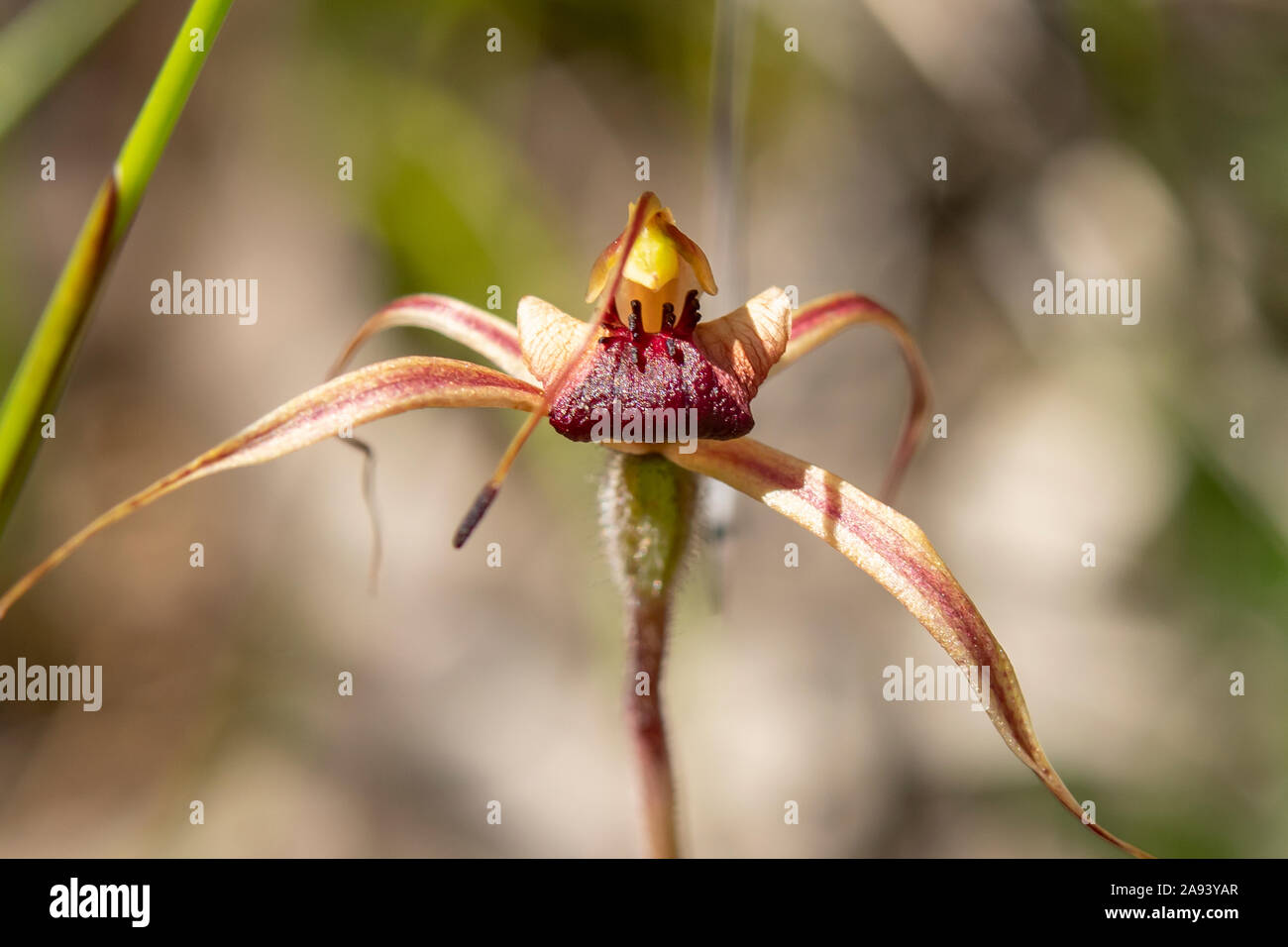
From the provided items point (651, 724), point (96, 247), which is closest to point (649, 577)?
point (651, 724)

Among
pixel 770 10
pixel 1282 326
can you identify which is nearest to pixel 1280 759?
pixel 1282 326

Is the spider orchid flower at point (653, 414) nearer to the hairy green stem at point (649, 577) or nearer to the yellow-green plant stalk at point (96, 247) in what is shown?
the hairy green stem at point (649, 577)

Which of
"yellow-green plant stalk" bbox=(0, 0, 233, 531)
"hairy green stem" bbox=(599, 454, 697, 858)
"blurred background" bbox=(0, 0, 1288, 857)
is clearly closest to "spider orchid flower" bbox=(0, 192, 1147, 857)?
"hairy green stem" bbox=(599, 454, 697, 858)

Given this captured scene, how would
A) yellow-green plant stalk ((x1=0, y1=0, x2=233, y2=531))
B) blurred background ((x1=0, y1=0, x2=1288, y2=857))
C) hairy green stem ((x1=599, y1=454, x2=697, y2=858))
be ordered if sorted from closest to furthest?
1. yellow-green plant stalk ((x1=0, y1=0, x2=233, y2=531))
2. hairy green stem ((x1=599, y1=454, x2=697, y2=858))
3. blurred background ((x1=0, y1=0, x2=1288, y2=857))

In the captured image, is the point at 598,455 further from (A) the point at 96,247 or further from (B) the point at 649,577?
(A) the point at 96,247

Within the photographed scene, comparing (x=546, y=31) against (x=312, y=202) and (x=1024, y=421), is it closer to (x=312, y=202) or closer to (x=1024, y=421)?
(x=312, y=202)

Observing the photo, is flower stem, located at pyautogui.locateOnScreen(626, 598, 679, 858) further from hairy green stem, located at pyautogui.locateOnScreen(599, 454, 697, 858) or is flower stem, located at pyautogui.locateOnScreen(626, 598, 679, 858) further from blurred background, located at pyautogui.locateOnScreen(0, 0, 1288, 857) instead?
blurred background, located at pyautogui.locateOnScreen(0, 0, 1288, 857)

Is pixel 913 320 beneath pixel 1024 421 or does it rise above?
above
